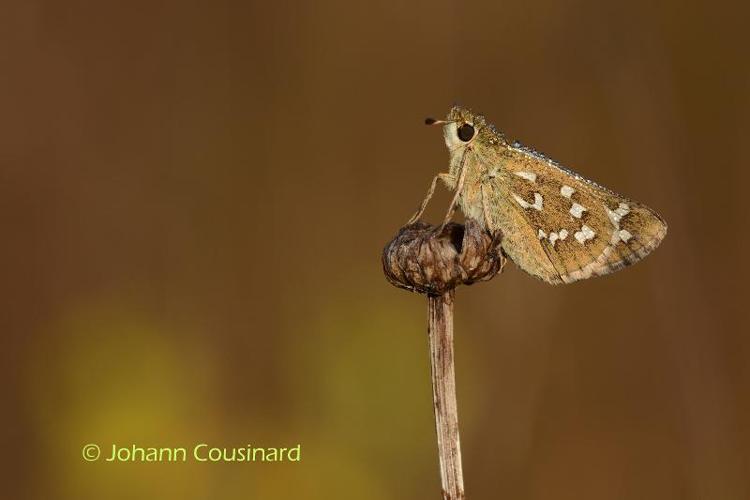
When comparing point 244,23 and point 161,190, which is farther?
point 244,23

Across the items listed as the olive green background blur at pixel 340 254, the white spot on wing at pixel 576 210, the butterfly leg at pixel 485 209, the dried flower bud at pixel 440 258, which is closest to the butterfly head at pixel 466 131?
the butterfly leg at pixel 485 209

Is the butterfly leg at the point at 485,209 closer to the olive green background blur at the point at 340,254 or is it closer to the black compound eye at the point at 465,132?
the black compound eye at the point at 465,132

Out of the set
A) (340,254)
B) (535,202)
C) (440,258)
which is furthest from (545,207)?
(340,254)

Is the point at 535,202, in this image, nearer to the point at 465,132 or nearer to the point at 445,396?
the point at 465,132

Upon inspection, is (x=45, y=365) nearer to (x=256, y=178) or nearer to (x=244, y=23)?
(x=256, y=178)

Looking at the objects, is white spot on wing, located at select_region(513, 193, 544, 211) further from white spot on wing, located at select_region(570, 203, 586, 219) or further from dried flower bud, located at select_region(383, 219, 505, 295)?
dried flower bud, located at select_region(383, 219, 505, 295)

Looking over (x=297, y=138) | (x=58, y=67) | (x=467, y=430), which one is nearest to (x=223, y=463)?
(x=467, y=430)

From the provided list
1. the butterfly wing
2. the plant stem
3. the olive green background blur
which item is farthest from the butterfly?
the olive green background blur
